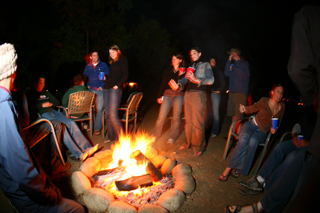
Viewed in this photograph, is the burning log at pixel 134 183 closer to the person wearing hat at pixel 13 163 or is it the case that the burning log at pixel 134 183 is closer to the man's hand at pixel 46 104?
the person wearing hat at pixel 13 163

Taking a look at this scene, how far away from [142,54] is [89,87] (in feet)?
34.3

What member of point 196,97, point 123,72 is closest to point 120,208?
point 196,97

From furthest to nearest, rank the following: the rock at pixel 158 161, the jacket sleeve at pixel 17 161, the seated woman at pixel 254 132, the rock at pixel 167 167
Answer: the rock at pixel 158 161
the rock at pixel 167 167
the seated woman at pixel 254 132
the jacket sleeve at pixel 17 161

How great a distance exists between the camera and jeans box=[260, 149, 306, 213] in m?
2.06

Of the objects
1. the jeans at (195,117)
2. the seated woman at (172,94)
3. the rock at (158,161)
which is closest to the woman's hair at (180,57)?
the seated woman at (172,94)

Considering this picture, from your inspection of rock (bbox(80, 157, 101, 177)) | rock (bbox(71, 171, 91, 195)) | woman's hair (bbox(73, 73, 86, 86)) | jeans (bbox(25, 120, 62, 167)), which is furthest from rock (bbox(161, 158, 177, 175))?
woman's hair (bbox(73, 73, 86, 86))

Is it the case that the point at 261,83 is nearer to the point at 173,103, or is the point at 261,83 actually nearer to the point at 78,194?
the point at 173,103

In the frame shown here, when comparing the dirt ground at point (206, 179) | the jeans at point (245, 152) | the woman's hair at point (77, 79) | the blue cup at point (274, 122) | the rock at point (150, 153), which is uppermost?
the woman's hair at point (77, 79)

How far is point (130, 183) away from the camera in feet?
8.96

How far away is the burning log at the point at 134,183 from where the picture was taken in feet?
8.75

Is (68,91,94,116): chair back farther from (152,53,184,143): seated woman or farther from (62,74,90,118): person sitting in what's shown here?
(152,53,184,143): seated woman

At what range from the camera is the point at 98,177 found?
2.99 metres

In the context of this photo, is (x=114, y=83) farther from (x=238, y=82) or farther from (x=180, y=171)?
(x=238, y=82)

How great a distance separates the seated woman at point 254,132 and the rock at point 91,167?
2.09 metres
